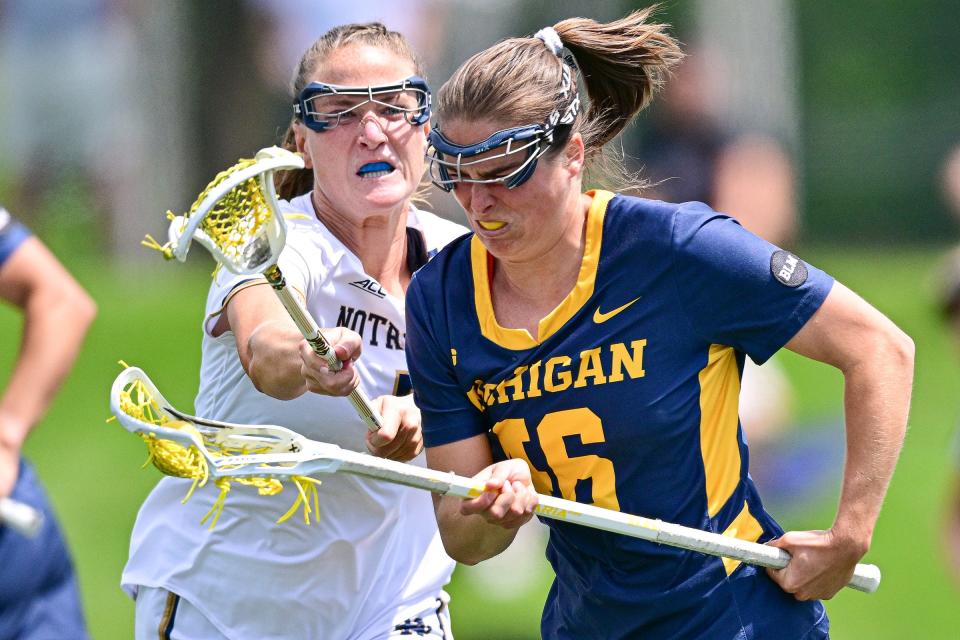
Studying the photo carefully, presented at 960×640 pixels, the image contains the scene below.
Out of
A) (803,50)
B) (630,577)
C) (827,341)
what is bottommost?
(803,50)

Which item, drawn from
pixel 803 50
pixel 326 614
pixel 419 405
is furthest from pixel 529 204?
pixel 803 50

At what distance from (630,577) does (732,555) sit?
263 millimetres

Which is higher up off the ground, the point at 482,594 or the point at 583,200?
the point at 583,200

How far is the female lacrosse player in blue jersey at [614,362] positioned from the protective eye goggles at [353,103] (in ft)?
1.92

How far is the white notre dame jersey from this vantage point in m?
4.23

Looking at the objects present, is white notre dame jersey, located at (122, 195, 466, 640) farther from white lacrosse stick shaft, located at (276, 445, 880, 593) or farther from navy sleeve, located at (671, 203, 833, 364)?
navy sleeve, located at (671, 203, 833, 364)

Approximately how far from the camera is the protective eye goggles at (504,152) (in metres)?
3.57

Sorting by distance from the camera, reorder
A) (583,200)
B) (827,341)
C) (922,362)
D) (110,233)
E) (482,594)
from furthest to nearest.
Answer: (110,233) < (922,362) < (482,594) < (583,200) < (827,341)

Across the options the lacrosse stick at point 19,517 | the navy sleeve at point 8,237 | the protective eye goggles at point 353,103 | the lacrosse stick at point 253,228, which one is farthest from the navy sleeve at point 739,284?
the navy sleeve at point 8,237

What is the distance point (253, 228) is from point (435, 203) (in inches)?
296

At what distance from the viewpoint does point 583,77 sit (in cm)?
400

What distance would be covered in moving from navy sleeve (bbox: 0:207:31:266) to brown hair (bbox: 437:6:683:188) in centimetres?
118

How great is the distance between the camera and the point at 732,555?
11.9 ft

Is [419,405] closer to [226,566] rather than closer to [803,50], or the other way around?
[226,566]
